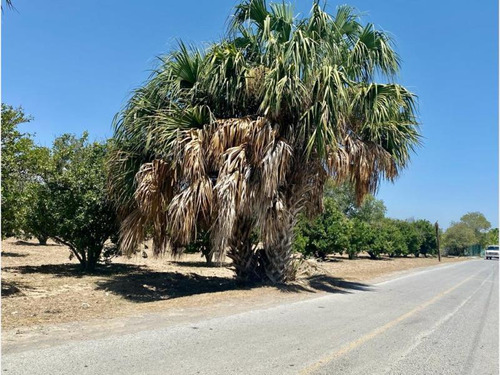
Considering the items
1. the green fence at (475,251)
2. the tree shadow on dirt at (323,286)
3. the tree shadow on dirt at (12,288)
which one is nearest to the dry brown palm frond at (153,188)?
the tree shadow on dirt at (12,288)

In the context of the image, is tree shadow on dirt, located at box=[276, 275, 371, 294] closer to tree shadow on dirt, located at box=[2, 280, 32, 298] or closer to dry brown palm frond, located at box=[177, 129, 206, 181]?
dry brown palm frond, located at box=[177, 129, 206, 181]

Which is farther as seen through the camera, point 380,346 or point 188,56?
point 188,56

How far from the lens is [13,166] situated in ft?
32.5

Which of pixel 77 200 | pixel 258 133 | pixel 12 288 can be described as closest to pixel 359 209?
pixel 77 200

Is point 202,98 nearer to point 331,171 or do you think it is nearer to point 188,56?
point 188,56

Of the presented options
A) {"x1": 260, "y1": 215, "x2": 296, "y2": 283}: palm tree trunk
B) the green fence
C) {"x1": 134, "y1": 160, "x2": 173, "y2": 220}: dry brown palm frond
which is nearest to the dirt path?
{"x1": 260, "y1": 215, "x2": 296, "y2": 283}: palm tree trunk

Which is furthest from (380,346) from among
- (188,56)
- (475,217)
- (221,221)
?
(475,217)

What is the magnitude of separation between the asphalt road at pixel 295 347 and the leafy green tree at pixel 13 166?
Answer: 5128 mm

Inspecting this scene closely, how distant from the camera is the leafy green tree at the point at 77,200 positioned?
571 inches

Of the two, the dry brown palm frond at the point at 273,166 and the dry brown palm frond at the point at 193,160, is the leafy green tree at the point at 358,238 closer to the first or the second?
the dry brown palm frond at the point at 273,166

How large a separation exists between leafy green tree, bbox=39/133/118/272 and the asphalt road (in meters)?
8.06

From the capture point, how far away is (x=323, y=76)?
1108 cm

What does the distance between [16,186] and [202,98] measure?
4998 mm

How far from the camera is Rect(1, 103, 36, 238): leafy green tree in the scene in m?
9.68
